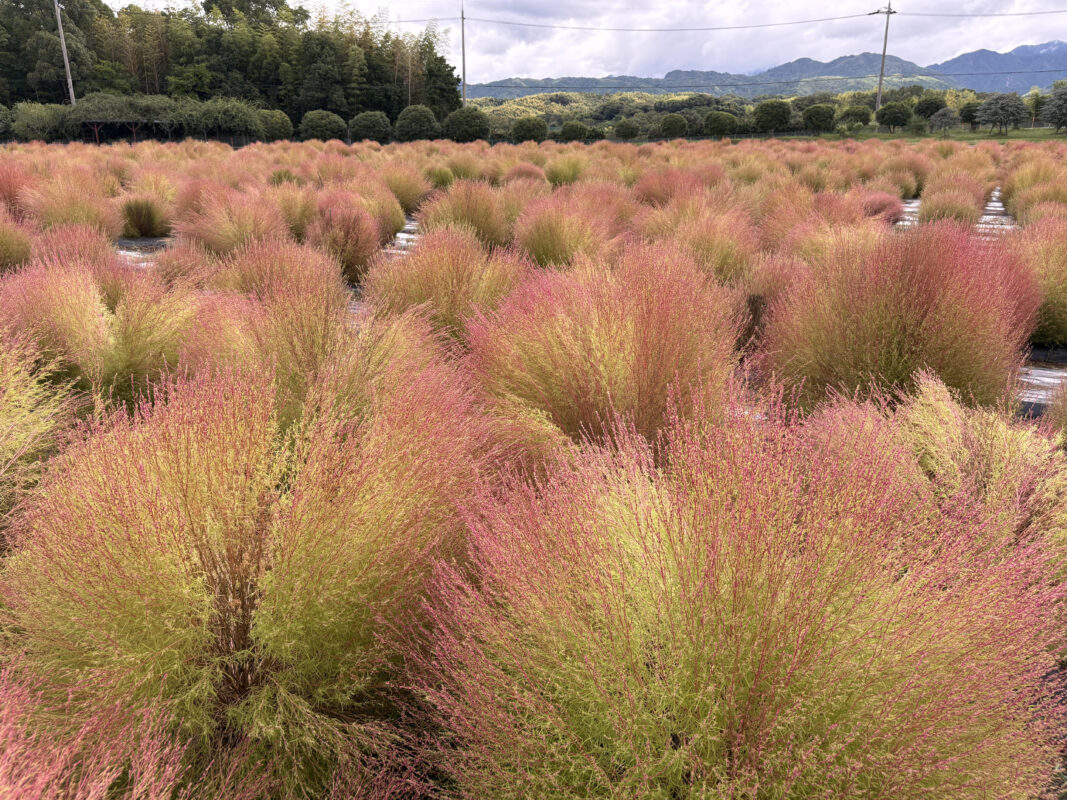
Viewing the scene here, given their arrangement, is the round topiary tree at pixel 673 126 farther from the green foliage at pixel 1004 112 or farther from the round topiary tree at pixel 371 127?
the green foliage at pixel 1004 112

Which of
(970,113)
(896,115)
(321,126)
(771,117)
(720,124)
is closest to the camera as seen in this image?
(321,126)

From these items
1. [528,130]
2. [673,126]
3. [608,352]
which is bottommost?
[608,352]

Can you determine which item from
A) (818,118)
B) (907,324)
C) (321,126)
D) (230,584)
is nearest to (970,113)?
(818,118)

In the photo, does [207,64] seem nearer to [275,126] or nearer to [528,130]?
[275,126]

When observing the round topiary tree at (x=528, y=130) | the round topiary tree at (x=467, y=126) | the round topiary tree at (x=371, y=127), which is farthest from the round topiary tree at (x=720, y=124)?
the round topiary tree at (x=371, y=127)

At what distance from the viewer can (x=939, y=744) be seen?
1.00 m

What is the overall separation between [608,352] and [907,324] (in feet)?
5.19

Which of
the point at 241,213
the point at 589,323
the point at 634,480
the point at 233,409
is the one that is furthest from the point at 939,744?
the point at 241,213

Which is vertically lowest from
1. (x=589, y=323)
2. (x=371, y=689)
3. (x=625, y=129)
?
(x=371, y=689)

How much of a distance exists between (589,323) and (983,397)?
6.72 ft

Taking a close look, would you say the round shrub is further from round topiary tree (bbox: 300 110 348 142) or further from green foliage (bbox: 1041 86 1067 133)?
green foliage (bbox: 1041 86 1067 133)

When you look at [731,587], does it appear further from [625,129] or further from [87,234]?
[625,129]

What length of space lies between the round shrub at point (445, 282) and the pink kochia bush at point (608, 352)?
0.83 m

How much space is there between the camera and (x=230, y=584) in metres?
1.32
